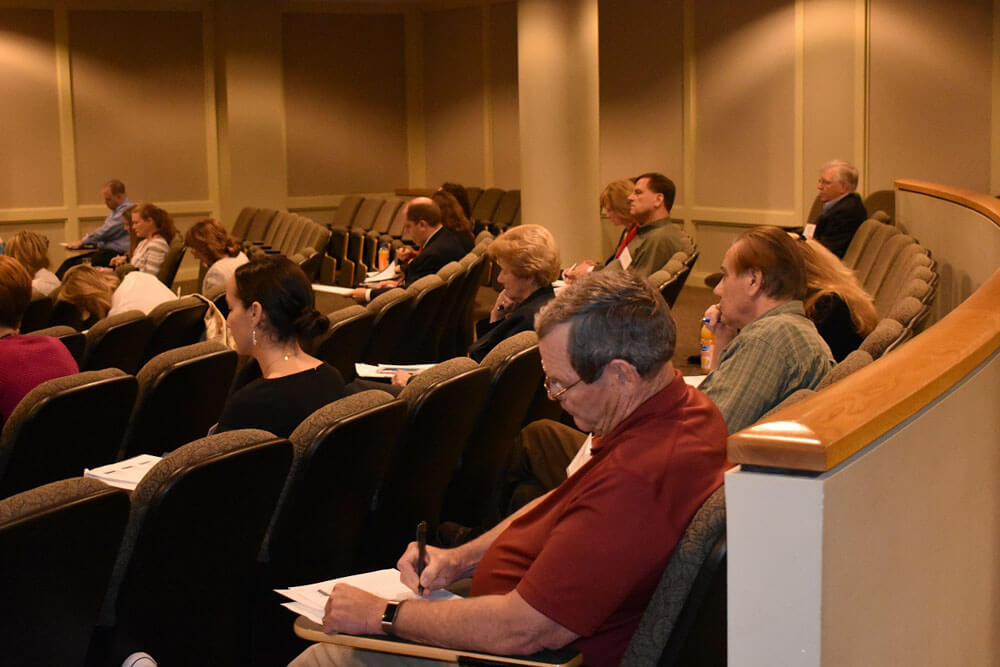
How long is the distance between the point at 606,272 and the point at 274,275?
5.27 feet

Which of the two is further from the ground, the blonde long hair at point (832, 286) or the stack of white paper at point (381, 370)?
the blonde long hair at point (832, 286)

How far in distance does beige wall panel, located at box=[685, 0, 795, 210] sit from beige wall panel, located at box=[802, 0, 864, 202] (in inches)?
8.4

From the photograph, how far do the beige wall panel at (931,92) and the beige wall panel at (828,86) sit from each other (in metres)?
0.19

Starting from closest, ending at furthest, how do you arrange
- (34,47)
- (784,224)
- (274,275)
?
(274,275), (784,224), (34,47)

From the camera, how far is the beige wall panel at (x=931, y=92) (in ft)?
31.3

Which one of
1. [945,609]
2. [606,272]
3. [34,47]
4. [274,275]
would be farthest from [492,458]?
[34,47]

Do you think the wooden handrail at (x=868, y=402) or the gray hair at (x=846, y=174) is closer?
the wooden handrail at (x=868, y=402)

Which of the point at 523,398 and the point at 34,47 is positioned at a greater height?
the point at 34,47

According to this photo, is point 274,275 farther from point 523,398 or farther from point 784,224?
point 784,224

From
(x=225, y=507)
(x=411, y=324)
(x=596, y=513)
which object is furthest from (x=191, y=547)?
(x=411, y=324)

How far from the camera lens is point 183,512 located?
223cm

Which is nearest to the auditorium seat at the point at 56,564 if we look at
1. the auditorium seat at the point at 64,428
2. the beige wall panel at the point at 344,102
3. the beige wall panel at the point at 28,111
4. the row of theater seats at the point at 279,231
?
the auditorium seat at the point at 64,428

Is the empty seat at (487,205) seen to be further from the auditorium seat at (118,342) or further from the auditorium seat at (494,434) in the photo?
the auditorium seat at (494,434)

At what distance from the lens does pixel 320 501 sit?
104 inches
